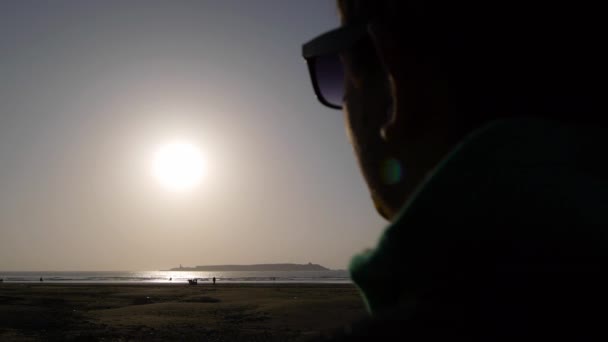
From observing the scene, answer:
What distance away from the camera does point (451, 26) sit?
91cm

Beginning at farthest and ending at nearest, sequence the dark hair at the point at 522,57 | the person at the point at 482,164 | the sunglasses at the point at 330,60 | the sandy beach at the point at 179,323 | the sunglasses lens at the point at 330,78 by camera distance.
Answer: the sandy beach at the point at 179,323, the sunglasses lens at the point at 330,78, the sunglasses at the point at 330,60, the dark hair at the point at 522,57, the person at the point at 482,164

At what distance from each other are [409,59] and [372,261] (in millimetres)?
425

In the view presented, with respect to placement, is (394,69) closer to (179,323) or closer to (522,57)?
(522,57)

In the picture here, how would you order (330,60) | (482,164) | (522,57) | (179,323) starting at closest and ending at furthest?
1. (482,164)
2. (522,57)
3. (330,60)
4. (179,323)

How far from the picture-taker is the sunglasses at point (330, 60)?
3.55 ft

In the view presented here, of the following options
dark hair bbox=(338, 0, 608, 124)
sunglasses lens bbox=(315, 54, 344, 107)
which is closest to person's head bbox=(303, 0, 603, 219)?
dark hair bbox=(338, 0, 608, 124)

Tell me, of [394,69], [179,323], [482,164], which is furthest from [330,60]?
[179,323]

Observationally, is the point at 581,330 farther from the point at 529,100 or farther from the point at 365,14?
the point at 365,14

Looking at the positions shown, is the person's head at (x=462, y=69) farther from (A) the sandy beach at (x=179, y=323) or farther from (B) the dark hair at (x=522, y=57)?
(A) the sandy beach at (x=179, y=323)

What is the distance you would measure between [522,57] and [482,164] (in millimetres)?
286

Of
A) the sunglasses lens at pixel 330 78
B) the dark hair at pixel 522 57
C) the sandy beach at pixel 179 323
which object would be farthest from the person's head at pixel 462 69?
the sandy beach at pixel 179 323

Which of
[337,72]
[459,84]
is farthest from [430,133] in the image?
[337,72]

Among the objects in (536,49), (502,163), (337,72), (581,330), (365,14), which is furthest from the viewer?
(337,72)

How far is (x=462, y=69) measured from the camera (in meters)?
0.89
